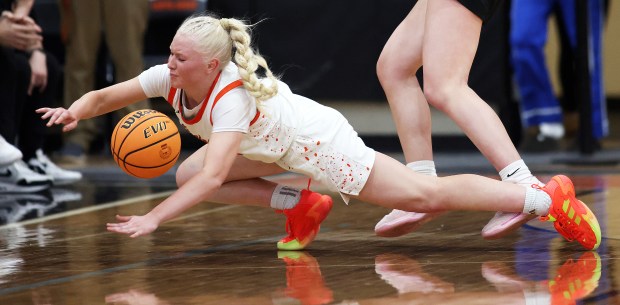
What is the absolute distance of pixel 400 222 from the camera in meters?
4.83

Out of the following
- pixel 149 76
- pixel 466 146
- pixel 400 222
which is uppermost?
pixel 149 76

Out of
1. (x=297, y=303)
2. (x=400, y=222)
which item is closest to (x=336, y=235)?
(x=400, y=222)

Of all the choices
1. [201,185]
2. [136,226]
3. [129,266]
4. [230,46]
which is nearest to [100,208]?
[129,266]

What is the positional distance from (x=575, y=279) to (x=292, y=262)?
1.07 metres

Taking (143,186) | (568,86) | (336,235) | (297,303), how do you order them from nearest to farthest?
(297,303)
(336,235)
(143,186)
(568,86)

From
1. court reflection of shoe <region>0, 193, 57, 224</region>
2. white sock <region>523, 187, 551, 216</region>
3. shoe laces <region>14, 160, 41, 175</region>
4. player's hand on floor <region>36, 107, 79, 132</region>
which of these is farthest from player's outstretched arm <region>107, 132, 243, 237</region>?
shoe laces <region>14, 160, 41, 175</region>

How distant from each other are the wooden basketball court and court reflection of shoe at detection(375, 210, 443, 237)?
2.5 inches

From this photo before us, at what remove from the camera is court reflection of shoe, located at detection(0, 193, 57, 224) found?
6059mm

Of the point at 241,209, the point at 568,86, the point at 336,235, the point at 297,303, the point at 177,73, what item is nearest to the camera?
the point at 297,303

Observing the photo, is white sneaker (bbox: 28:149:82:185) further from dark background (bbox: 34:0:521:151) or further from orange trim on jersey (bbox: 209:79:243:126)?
orange trim on jersey (bbox: 209:79:243:126)

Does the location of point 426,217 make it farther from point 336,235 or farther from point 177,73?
point 177,73

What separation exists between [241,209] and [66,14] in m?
3.63

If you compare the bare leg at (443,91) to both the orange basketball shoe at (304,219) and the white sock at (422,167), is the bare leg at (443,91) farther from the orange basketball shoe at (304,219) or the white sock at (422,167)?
the orange basketball shoe at (304,219)

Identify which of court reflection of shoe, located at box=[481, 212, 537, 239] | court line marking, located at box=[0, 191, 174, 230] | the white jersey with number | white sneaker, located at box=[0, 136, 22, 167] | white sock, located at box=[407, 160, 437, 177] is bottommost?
court line marking, located at box=[0, 191, 174, 230]
